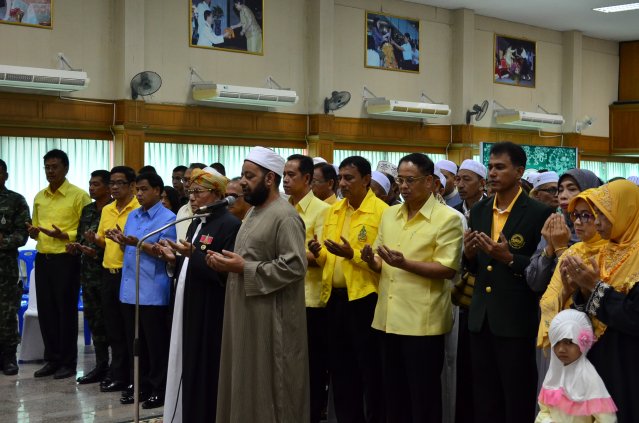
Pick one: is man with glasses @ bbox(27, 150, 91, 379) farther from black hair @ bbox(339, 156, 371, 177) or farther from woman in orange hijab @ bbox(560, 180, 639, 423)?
woman in orange hijab @ bbox(560, 180, 639, 423)

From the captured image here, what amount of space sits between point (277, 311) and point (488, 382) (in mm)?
1143

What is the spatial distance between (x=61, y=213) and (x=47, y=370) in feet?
4.52

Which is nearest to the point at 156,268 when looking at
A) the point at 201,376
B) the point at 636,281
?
the point at 201,376

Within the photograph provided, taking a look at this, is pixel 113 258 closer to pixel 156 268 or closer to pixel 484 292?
pixel 156 268

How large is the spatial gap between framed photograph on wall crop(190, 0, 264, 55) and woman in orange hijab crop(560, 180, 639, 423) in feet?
31.2

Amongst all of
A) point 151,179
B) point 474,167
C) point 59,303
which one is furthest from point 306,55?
point 474,167

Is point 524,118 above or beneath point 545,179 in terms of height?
above

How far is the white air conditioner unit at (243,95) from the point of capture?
11.9 m

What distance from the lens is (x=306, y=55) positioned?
13570 mm

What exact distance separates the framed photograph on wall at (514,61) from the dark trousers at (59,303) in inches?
437

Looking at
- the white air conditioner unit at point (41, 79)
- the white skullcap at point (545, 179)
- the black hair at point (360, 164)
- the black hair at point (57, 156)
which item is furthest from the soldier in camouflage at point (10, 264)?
the white skullcap at point (545, 179)

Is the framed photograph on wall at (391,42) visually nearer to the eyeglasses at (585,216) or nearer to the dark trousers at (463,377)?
the dark trousers at (463,377)

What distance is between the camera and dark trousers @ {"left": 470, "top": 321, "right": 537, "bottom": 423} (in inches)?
162

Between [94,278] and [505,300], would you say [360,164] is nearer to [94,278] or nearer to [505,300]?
[505,300]
